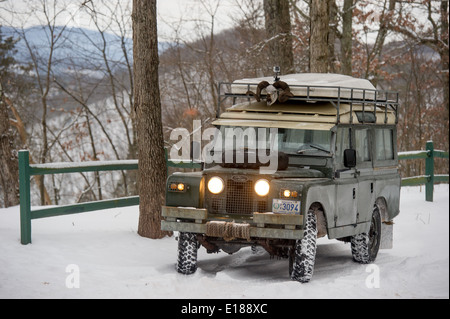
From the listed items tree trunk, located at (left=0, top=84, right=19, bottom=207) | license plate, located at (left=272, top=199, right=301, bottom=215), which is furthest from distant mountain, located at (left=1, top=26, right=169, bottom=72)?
license plate, located at (left=272, top=199, right=301, bottom=215)

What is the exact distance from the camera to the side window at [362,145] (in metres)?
9.53

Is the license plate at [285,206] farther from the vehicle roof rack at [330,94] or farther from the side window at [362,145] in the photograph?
the side window at [362,145]

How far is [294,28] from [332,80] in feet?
57.8

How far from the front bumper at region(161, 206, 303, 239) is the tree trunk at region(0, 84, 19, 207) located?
8116mm

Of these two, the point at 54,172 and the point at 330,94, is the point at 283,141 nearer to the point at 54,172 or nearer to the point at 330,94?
the point at 330,94

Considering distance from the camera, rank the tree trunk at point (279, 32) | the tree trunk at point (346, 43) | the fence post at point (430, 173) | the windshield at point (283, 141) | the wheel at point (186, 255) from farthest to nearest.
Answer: the tree trunk at point (346, 43) → the tree trunk at point (279, 32) → the fence post at point (430, 173) → the windshield at point (283, 141) → the wheel at point (186, 255)

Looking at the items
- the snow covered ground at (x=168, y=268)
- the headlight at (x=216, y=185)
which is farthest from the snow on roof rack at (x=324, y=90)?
the snow covered ground at (x=168, y=268)

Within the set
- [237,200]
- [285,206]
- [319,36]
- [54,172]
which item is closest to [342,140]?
[285,206]

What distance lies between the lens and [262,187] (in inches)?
313

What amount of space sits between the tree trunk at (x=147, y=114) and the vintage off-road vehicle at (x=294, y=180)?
1941mm

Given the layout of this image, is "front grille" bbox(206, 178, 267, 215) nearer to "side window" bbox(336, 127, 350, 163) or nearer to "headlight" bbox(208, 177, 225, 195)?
"headlight" bbox(208, 177, 225, 195)

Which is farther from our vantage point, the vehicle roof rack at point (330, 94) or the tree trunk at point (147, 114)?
the tree trunk at point (147, 114)

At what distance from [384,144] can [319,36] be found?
5.10 m
